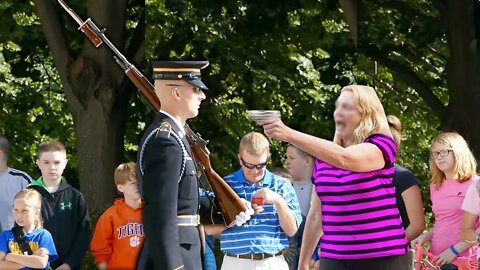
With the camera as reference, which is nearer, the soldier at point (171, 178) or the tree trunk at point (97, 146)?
the soldier at point (171, 178)

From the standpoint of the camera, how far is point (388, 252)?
765 centimetres

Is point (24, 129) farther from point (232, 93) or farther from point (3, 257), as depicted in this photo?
point (3, 257)

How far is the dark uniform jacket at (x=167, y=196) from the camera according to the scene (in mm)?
6586

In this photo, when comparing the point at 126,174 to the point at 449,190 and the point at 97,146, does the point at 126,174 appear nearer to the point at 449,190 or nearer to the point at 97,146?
the point at 449,190

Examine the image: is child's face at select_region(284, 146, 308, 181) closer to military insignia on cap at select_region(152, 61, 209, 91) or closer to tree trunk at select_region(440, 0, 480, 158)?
military insignia on cap at select_region(152, 61, 209, 91)

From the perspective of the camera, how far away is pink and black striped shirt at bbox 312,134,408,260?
7.59m

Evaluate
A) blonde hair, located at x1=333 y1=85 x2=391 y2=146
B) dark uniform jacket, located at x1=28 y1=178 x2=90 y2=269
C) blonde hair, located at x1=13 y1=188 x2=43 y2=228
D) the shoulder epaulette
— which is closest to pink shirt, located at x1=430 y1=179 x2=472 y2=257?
blonde hair, located at x1=333 y1=85 x2=391 y2=146

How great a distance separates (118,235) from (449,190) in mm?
2368

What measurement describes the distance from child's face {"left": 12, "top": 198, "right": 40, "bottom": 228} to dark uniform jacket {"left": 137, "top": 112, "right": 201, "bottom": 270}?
3403 mm

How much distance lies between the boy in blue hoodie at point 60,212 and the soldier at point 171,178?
3.80 meters

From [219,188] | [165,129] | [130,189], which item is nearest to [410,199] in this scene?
[130,189]

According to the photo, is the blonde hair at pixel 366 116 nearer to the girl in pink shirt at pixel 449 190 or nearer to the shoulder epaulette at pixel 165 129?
the shoulder epaulette at pixel 165 129

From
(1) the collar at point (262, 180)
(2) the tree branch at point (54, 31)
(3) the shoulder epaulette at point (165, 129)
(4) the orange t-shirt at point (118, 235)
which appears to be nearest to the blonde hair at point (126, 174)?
(4) the orange t-shirt at point (118, 235)

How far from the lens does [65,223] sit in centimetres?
1072
